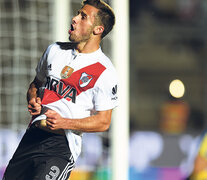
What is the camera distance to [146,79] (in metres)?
10.7

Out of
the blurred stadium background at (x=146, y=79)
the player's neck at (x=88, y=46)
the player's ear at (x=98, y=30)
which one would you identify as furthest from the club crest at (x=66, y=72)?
the blurred stadium background at (x=146, y=79)

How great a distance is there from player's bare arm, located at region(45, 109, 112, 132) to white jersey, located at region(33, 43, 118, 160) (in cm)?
5

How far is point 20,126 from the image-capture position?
22.6 feet

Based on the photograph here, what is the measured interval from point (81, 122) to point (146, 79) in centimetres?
725

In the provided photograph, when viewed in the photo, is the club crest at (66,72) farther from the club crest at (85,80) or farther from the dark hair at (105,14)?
the dark hair at (105,14)

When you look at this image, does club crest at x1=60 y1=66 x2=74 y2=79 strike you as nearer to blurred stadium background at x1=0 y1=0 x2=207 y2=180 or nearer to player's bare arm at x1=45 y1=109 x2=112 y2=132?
player's bare arm at x1=45 y1=109 x2=112 y2=132

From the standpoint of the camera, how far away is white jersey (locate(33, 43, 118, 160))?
3.62 m

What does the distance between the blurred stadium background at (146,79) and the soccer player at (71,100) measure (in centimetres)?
313

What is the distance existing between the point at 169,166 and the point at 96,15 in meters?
4.30

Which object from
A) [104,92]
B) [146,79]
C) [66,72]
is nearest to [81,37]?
[66,72]

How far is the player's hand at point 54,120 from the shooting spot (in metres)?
3.42

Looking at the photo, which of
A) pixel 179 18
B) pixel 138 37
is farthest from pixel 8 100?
pixel 179 18

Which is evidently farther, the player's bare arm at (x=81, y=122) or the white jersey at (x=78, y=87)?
the white jersey at (x=78, y=87)

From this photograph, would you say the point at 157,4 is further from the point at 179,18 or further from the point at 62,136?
the point at 62,136
